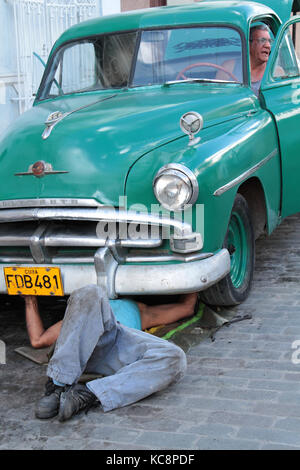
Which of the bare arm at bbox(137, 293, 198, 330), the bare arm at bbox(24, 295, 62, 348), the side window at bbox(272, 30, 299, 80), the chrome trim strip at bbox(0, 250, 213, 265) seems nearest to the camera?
the chrome trim strip at bbox(0, 250, 213, 265)

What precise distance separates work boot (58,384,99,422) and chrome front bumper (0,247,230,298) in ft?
2.36

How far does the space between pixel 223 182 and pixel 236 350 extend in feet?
3.28

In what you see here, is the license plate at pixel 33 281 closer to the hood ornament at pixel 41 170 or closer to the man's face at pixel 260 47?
the hood ornament at pixel 41 170

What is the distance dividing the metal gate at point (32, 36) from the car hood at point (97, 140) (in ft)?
13.9

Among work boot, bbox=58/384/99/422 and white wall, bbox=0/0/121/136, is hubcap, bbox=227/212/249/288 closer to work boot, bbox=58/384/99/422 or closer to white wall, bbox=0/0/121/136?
work boot, bbox=58/384/99/422

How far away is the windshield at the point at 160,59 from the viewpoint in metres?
5.01

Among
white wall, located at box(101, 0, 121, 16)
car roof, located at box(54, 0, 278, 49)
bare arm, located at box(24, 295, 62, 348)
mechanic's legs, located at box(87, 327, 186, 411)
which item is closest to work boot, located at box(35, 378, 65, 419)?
mechanic's legs, located at box(87, 327, 186, 411)

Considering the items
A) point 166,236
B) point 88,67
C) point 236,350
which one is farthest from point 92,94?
point 236,350

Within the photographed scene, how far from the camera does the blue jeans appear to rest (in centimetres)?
317

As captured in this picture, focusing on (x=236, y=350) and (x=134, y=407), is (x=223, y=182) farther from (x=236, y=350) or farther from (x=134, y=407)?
(x=134, y=407)

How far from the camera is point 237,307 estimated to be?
15.0 ft

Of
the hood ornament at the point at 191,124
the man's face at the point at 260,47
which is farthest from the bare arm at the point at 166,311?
the man's face at the point at 260,47

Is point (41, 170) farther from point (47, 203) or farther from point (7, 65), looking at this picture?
point (7, 65)

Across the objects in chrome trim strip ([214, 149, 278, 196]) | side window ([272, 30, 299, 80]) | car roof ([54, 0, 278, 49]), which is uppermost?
car roof ([54, 0, 278, 49])
